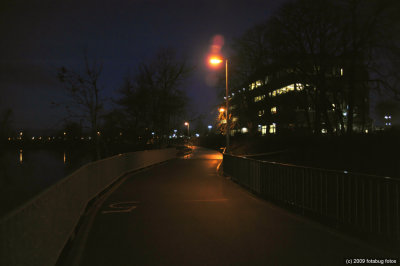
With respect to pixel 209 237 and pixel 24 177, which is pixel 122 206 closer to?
pixel 209 237

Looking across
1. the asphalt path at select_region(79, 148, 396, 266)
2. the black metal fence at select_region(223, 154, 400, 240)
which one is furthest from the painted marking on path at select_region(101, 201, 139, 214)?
the black metal fence at select_region(223, 154, 400, 240)

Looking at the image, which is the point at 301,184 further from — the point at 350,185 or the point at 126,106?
the point at 126,106

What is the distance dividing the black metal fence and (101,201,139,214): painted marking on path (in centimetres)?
410

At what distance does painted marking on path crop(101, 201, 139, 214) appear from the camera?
28.9ft

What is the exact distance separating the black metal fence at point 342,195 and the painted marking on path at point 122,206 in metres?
4.10

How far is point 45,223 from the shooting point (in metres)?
4.36

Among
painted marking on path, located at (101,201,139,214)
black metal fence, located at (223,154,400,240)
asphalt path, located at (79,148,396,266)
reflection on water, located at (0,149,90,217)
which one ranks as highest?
black metal fence, located at (223,154,400,240)

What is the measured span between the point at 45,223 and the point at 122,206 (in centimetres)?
512

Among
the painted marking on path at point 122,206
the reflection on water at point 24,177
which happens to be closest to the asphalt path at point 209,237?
the painted marking on path at point 122,206

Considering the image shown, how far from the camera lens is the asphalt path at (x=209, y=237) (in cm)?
511

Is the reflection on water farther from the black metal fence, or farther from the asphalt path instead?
the black metal fence

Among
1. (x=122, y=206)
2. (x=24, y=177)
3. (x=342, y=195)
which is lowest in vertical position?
(x=24, y=177)

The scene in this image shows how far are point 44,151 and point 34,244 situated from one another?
67.4 m

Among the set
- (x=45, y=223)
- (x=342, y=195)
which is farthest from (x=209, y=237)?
(x=45, y=223)
